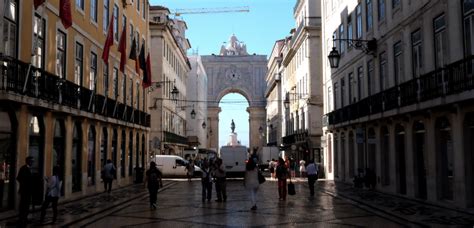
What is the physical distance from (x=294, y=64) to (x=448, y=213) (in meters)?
43.6

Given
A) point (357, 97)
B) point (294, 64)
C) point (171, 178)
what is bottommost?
point (171, 178)

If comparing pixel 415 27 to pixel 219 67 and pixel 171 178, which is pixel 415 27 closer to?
pixel 171 178

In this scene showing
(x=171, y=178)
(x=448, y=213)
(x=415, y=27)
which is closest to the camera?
(x=448, y=213)

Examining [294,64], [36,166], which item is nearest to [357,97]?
[36,166]

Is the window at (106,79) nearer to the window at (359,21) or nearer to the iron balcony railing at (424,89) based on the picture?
the iron balcony railing at (424,89)

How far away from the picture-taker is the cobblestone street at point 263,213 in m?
13.9

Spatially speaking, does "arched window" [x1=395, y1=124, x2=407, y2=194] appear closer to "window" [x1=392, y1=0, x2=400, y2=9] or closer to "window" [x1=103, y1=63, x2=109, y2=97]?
"window" [x1=392, y1=0, x2=400, y2=9]

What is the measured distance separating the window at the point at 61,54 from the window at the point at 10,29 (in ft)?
13.4

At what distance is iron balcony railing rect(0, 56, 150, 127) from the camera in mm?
14992

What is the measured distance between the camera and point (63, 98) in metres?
19.8

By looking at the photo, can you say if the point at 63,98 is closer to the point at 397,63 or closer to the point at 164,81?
the point at 397,63

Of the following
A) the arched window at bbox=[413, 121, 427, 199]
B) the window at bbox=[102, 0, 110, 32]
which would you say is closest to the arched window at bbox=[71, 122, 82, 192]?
the window at bbox=[102, 0, 110, 32]

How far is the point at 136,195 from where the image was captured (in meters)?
24.2

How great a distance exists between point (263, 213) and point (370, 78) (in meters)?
13.8
